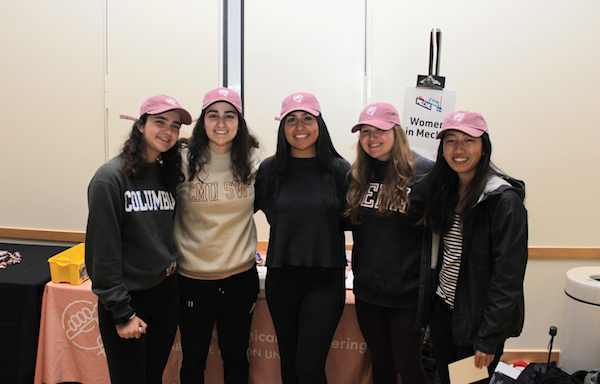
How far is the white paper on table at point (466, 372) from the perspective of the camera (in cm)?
111

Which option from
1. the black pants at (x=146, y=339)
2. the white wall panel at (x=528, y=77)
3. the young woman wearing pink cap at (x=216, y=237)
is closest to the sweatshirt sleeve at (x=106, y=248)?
the black pants at (x=146, y=339)

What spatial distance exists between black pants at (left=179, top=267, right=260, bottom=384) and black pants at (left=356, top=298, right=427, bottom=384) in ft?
1.76

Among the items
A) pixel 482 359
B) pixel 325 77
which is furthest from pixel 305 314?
pixel 325 77

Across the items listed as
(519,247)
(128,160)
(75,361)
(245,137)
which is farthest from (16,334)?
(519,247)

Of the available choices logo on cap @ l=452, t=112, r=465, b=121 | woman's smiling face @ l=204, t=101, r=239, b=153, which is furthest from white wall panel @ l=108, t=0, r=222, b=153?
logo on cap @ l=452, t=112, r=465, b=121

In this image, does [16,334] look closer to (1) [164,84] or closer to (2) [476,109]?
(1) [164,84]

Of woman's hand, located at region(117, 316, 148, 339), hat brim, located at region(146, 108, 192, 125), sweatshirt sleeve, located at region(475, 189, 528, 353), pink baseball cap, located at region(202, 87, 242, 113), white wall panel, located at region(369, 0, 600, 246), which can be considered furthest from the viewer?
white wall panel, located at region(369, 0, 600, 246)

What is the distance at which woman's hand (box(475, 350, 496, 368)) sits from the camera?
1.09m

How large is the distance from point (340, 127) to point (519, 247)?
157cm

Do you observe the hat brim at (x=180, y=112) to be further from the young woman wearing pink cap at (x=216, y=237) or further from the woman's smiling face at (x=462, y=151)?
the woman's smiling face at (x=462, y=151)

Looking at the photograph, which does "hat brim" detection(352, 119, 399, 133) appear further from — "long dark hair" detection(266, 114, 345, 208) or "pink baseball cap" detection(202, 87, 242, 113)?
"pink baseball cap" detection(202, 87, 242, 113)

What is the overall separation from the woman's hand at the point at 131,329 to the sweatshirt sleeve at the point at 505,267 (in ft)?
4.07

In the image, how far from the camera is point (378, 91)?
233 cm

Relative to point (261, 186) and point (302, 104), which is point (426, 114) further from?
point (261, 186)
